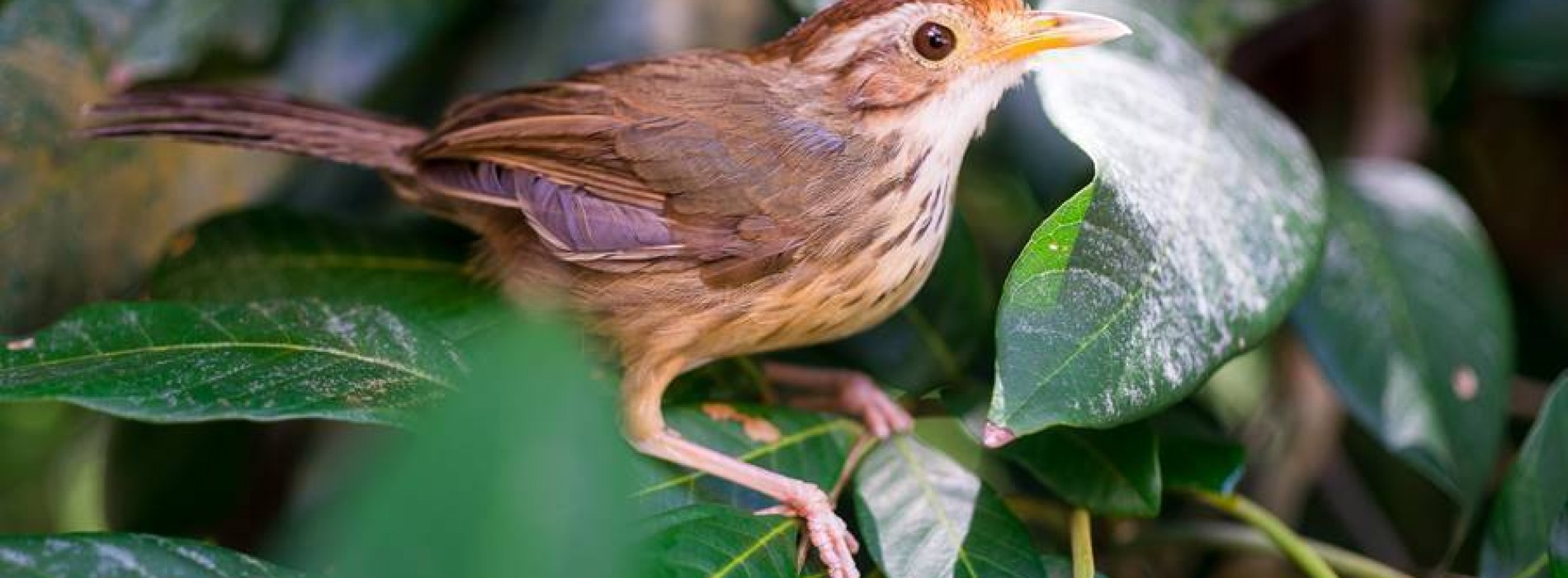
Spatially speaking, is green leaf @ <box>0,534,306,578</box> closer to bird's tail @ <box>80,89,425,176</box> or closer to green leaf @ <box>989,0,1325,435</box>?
green leaf @ <box>989,0,1325,435</box>

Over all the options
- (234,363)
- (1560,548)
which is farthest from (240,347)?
(1560,548)

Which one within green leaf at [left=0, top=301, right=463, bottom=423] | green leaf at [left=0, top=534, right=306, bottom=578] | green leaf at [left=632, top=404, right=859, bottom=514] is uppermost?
green leaf at [left=0, top=301, right=463, bottom=423]

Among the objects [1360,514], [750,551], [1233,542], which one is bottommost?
[1360,514]

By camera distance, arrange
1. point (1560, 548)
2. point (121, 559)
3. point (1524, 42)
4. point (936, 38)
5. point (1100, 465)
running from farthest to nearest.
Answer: point (1524, 42) → point (936, 38) → point (1100, 465) → point (1560, 548) → point (121, 559)

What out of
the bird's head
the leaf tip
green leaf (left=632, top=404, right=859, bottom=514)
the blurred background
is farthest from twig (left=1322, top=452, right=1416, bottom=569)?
the leaf tip

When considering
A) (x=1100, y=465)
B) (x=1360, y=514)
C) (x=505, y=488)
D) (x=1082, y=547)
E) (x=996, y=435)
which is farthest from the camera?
(x=1360, y=514)

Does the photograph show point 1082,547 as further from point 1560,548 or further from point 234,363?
point 234,363

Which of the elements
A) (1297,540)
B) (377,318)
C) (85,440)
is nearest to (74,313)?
(377,318)
